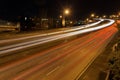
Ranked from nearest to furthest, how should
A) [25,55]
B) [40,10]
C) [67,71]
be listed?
1. [67,71]
2. [25,55]
3. [40,10]

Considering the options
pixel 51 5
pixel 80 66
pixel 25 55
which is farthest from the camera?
pixel 51 5

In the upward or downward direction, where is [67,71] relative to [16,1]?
downward

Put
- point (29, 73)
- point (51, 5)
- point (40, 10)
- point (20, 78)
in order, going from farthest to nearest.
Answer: point (51, 5), point (40, 10), point (29, 73), point (20, 78)

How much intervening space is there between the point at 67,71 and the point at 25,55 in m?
8.00

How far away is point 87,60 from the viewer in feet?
83.4

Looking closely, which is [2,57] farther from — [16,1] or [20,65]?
[16,1]

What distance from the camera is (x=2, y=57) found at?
22.6 metres

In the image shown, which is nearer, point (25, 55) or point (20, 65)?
point (20, 65)

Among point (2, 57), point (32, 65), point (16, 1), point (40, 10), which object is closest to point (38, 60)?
point (32, 65)

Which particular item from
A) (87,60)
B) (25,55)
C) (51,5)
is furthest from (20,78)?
(51,5)

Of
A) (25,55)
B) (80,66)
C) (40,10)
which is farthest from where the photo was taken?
(40,10)

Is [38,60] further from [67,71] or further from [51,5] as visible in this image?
[51,5]

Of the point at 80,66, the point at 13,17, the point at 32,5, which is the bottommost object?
the point at 80,66

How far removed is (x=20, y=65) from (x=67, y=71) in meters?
5.25
